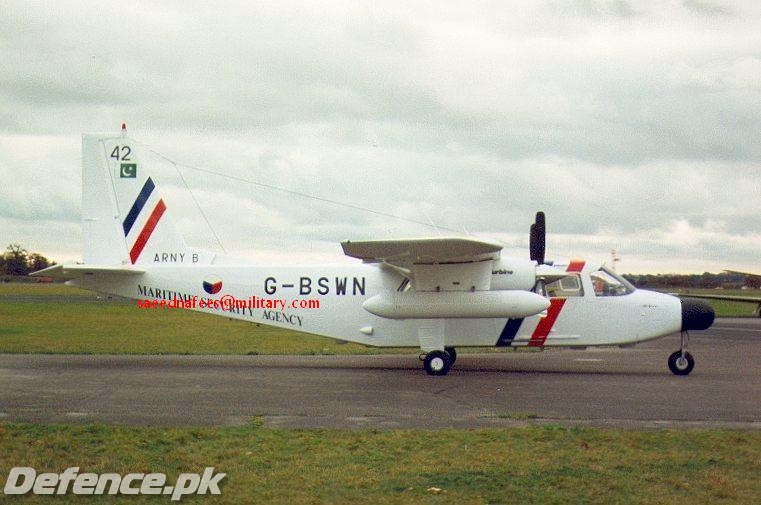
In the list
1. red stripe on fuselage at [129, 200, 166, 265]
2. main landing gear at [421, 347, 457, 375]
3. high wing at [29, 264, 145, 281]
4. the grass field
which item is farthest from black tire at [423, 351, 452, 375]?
the grass field

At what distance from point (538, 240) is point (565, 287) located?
1.22m

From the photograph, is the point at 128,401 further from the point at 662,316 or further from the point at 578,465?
the point at 662,316

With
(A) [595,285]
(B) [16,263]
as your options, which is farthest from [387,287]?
(B) [16,263]

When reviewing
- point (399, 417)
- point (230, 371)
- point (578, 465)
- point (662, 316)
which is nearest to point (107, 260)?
point (230, 371)

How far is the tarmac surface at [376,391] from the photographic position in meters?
11.2

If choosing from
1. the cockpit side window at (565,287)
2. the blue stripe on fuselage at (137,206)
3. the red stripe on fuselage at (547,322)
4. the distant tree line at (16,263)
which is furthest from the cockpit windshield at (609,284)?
the distant tree line at (16,263)

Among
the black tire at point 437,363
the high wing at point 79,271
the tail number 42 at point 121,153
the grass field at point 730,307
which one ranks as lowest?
the black tire at point 437,363

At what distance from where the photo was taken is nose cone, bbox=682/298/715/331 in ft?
56.7

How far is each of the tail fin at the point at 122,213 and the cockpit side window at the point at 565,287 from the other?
7.88 meters

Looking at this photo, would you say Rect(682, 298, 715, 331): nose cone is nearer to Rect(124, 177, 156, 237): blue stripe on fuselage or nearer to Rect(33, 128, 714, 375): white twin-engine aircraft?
Rect(33, 128, 714, 375): white twin-engine aircraft

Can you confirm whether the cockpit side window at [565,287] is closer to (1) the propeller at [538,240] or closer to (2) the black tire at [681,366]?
(1) the propeller at [538,240]

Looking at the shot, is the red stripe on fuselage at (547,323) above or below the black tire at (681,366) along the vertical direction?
above

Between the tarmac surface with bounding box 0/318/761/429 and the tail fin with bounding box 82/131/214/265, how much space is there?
246 cm

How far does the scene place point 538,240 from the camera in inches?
725
